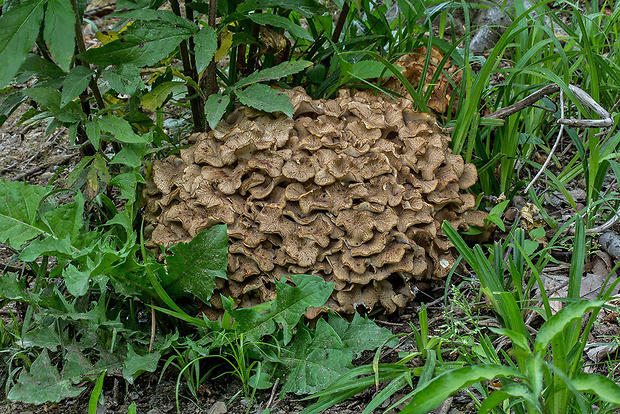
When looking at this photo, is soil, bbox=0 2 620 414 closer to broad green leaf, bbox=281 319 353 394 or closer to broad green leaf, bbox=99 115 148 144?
broad green leaf, bbox=281 319 353 394

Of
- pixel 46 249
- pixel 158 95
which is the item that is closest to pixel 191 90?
pixel 158 95

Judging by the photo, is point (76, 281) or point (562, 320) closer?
point (562, 320)

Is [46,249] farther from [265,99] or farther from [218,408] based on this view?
[265,99]

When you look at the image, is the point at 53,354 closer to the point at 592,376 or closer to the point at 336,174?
the point at 336,174

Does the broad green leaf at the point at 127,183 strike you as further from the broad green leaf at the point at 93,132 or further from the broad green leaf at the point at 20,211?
the broad green leaf at the point at 20,211

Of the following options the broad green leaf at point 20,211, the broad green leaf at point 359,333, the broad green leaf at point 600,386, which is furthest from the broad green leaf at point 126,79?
the broad green leaf at point 600,386

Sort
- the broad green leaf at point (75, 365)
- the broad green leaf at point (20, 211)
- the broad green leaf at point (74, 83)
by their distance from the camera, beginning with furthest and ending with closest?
1. the broad green leaf at point (74, 83)
2. the broad green leaf at point (20, 211)
3. the broad green leaf at point (75, 365)
